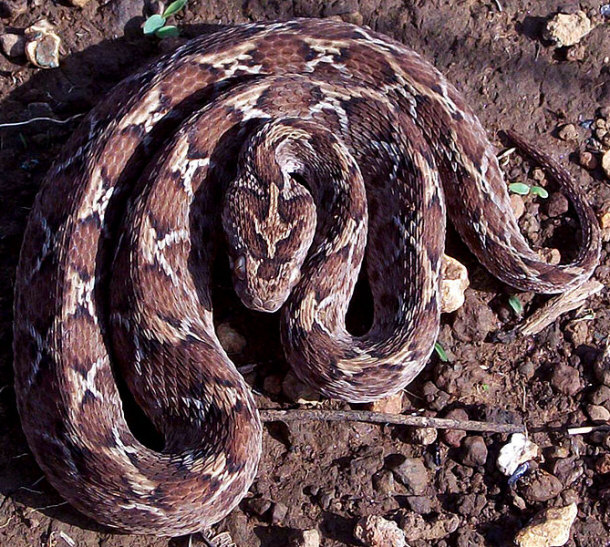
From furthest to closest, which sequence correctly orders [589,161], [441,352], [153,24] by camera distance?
[153,24]
[589,161]
[441,352]

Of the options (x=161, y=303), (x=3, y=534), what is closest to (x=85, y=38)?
(x=161, y=303)

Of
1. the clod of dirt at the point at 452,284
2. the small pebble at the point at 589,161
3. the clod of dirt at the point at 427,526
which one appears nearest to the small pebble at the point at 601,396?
the clod of dirt at the point at 452,284

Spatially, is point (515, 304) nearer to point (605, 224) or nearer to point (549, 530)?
point (605, 224)

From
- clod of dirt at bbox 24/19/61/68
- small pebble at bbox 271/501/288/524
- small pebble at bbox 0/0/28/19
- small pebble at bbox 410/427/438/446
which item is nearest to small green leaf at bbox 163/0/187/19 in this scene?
clod of dirt at bbox 24/19/61/68

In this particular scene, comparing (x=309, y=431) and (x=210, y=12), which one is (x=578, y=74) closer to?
(x=210, y=12)

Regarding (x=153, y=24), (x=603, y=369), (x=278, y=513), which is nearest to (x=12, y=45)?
(x=153, y=24)

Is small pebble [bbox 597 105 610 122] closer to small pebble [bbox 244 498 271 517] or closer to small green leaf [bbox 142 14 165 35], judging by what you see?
small green leaf [bbox 142 14 165 35]
